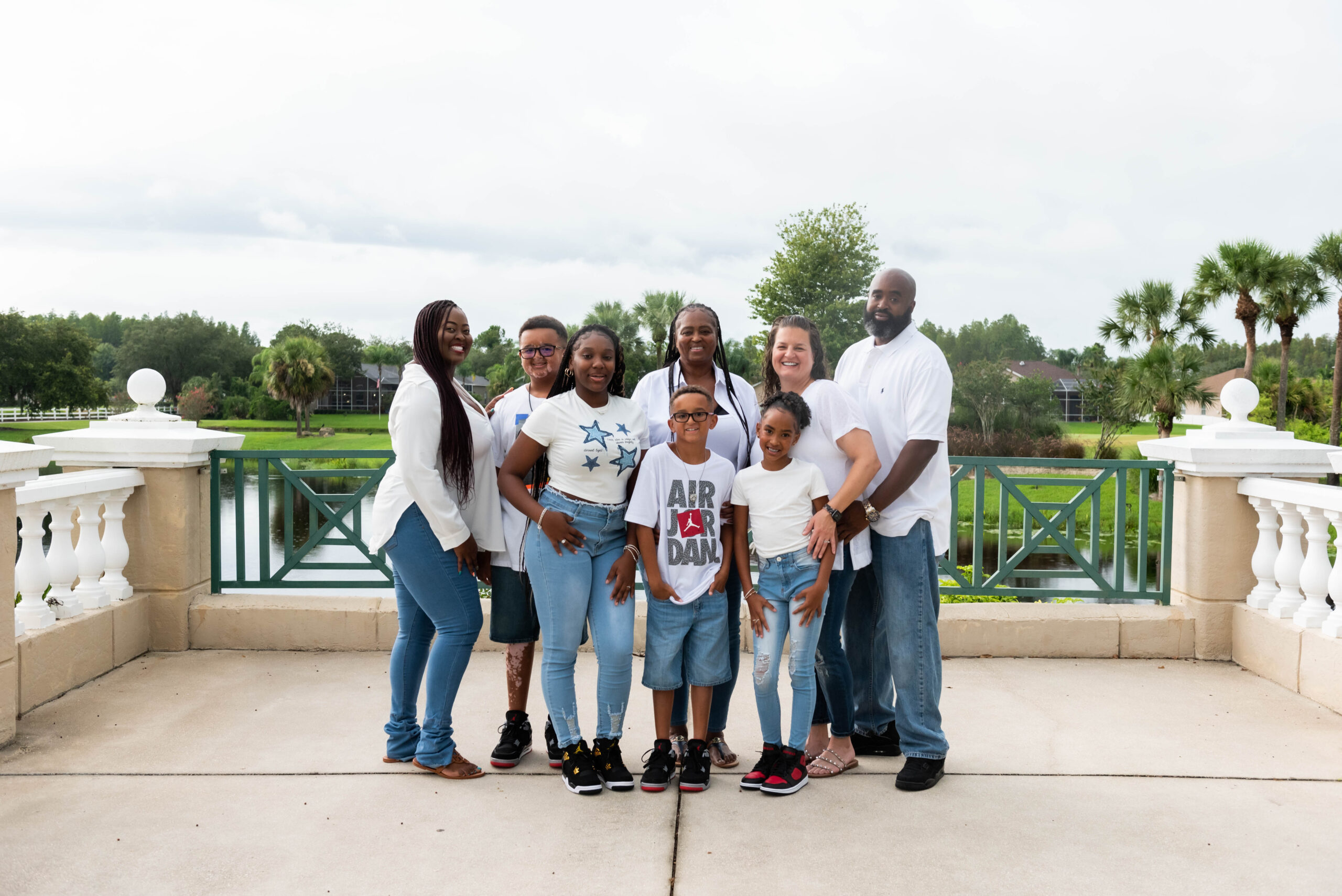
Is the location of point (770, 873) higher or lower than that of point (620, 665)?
lower

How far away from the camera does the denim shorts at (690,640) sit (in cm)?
317

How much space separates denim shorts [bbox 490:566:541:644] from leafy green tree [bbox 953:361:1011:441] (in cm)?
3808

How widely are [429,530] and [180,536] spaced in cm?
237

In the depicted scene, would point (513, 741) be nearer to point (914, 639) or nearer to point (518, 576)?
point (518, 576)

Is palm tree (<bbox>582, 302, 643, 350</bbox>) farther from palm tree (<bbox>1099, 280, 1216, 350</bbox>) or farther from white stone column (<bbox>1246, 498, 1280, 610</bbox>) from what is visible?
white stone column (<bbox>1246, 498, 1280, 610</bbox>)

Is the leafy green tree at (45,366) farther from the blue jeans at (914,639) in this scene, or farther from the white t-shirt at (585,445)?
the blue jeans at (914,639)

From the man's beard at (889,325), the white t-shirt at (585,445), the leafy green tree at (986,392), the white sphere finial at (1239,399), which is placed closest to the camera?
the white t-shirt at (585,445)

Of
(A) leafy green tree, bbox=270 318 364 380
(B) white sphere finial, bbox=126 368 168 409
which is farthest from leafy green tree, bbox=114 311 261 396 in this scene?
(B) white sphere finial, bbox=126 368 168 409

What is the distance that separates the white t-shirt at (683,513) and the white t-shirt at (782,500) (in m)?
0.10

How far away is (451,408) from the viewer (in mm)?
3211

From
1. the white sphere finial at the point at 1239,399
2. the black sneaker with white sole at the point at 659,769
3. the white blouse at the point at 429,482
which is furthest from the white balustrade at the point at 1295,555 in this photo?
the white blouse at the point at 429,482

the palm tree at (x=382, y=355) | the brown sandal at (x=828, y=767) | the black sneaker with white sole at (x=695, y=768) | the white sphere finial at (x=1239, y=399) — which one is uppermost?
the palm tree at (x=382, y=355)

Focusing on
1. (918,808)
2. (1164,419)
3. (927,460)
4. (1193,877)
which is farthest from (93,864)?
(1164,419)

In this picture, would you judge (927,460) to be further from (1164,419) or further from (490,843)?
(1164,419)
